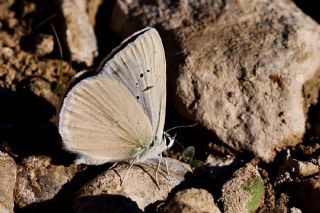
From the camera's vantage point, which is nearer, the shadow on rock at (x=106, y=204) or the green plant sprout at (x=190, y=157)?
the shadow on rock at (x=106, y=204)

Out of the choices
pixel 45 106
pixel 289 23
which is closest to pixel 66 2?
pixel 45 106

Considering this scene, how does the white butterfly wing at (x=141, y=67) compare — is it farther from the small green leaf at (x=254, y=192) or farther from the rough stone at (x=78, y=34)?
the rough stone at (x=78, y=34)

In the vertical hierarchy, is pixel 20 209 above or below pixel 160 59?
below

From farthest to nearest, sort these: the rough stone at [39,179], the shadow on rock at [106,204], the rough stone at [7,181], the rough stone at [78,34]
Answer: the rough stone at [78,34] → the rough stone at [39,179] → the rough stone at [7,181] → the shadow on rock at [106,204]

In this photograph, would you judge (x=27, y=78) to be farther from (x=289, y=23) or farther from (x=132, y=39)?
(x=289, y=23)

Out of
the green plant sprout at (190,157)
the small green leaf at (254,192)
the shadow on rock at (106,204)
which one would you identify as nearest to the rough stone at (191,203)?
the shadow on rock at (106,204)

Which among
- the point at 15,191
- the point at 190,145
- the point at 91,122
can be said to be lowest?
the point at 190,145

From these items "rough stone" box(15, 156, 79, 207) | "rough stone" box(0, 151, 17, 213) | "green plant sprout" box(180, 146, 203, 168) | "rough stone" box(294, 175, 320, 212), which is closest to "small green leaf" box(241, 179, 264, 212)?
"rough stone" box(294, 175, 320, 212)
